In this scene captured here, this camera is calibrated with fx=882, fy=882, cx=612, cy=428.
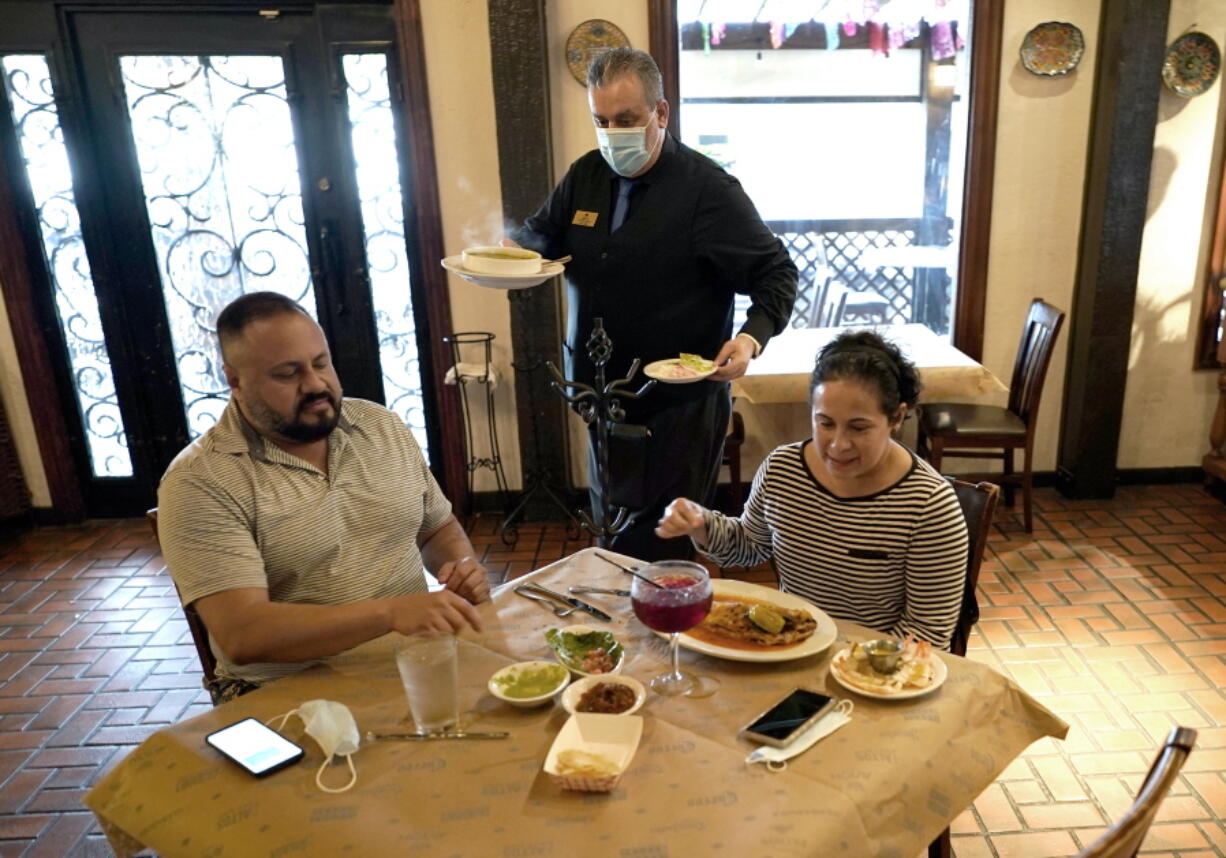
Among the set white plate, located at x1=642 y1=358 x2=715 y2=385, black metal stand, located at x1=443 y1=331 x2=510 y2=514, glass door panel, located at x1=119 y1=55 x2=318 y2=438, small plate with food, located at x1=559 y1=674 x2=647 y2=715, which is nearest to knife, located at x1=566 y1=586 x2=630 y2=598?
small plate with food, located at x1=559 y1=674 x2=647 y2=715

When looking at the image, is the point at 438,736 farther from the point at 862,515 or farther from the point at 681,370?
the point at 681,370

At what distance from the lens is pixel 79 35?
330 cm

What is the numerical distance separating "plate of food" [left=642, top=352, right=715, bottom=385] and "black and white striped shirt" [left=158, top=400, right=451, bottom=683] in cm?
59

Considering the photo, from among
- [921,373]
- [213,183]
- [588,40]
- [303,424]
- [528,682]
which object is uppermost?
[588,40]

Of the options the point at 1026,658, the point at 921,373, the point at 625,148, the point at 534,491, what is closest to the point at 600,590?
the point at 625,148

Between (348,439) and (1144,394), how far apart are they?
11.3ft

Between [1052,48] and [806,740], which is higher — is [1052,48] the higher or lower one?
the higher one

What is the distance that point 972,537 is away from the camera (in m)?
1.51

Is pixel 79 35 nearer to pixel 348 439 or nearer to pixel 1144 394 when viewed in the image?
pixel 348 439

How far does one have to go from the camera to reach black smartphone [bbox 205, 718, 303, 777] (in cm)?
101

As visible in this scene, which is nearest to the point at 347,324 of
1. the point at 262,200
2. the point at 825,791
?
the point at 262,200

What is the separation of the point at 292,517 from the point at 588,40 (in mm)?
2500

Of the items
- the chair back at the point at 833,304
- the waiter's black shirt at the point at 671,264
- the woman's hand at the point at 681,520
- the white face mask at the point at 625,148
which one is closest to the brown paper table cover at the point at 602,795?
the woman's hand at the point at 681,520

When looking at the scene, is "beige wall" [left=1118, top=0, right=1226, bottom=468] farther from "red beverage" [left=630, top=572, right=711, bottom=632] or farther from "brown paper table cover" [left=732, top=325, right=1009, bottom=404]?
"red beverage" [left=630, top=572, right=711, bottom=632]
